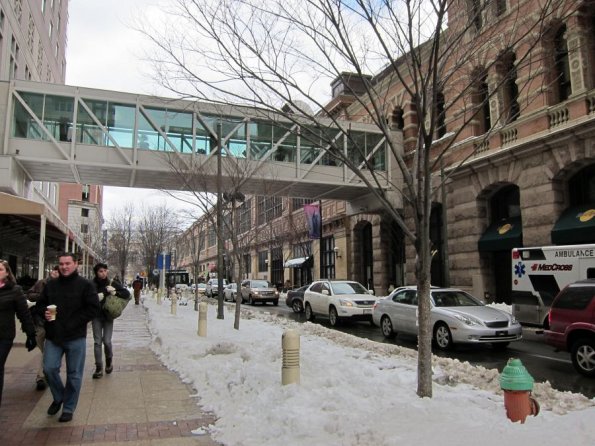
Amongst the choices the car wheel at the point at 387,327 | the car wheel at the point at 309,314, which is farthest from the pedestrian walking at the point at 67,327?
the car wheel at the point at 309,314

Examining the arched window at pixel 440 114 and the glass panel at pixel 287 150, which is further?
the glass panel at pixel 287 150

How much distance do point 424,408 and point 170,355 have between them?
5.75 meters

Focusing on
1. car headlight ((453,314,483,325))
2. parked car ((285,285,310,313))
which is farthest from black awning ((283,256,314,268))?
car headlight ((453,314,483,325))

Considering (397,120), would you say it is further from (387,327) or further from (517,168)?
(387,327)

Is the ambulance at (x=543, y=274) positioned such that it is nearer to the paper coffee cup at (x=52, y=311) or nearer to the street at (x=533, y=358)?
the street at (x=533, y=358)

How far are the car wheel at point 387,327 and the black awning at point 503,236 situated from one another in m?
9.79

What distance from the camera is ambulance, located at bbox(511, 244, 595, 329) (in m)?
12.9

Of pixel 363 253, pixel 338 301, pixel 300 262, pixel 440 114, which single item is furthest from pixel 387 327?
pixel 300 262

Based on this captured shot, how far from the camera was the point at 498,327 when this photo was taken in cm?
1144

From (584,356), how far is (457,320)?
10.3 ft

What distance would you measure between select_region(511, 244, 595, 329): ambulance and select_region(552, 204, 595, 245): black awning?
4.95m

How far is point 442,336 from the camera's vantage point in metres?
12.0

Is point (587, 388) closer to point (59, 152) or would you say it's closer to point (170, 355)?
point (170, 355)

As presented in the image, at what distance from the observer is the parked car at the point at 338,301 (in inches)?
701
